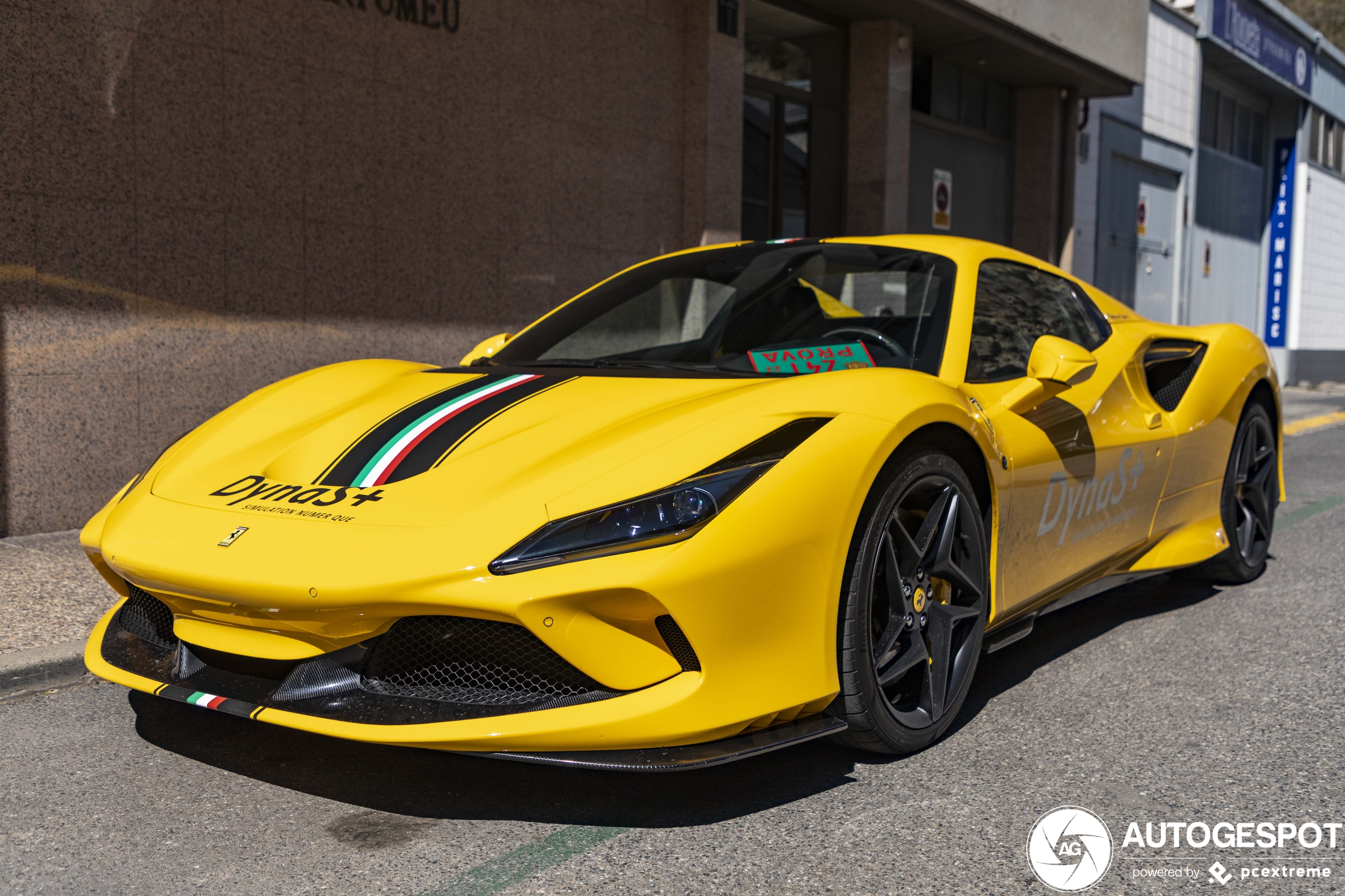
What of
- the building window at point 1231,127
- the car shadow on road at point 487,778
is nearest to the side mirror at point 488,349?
the car shadow on road at point 487,778

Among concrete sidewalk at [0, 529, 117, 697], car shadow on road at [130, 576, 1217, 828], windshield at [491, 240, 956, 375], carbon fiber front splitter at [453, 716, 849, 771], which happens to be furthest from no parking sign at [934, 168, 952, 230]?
carbon fiber front splitter at [453, 716, 849, 771]

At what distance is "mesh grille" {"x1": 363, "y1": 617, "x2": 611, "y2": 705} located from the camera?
229cm

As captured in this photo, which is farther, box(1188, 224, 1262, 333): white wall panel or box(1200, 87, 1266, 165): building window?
box(1200, 87, 1266, 165): building window

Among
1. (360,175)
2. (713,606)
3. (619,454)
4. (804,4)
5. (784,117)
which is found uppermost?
(804,4)

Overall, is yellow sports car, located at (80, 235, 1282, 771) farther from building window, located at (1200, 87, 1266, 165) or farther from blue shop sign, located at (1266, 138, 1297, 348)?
blue shop sign, located at (1266, 138, 1297, 348)

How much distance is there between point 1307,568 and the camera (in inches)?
199

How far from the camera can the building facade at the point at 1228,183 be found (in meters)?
15.9

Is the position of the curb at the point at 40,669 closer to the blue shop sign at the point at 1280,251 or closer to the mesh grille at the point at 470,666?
the mesh grille at the point at 470,666

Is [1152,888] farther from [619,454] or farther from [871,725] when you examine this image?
[619,454]

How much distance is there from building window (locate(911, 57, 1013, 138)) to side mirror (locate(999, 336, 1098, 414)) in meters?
8.95

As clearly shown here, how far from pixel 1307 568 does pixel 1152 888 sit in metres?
3.39

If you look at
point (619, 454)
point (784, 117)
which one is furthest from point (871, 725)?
point (784, 117)

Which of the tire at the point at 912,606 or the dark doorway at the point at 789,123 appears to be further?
the dark doorway at the point at 789,123

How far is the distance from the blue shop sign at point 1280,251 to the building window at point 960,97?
10.8m
